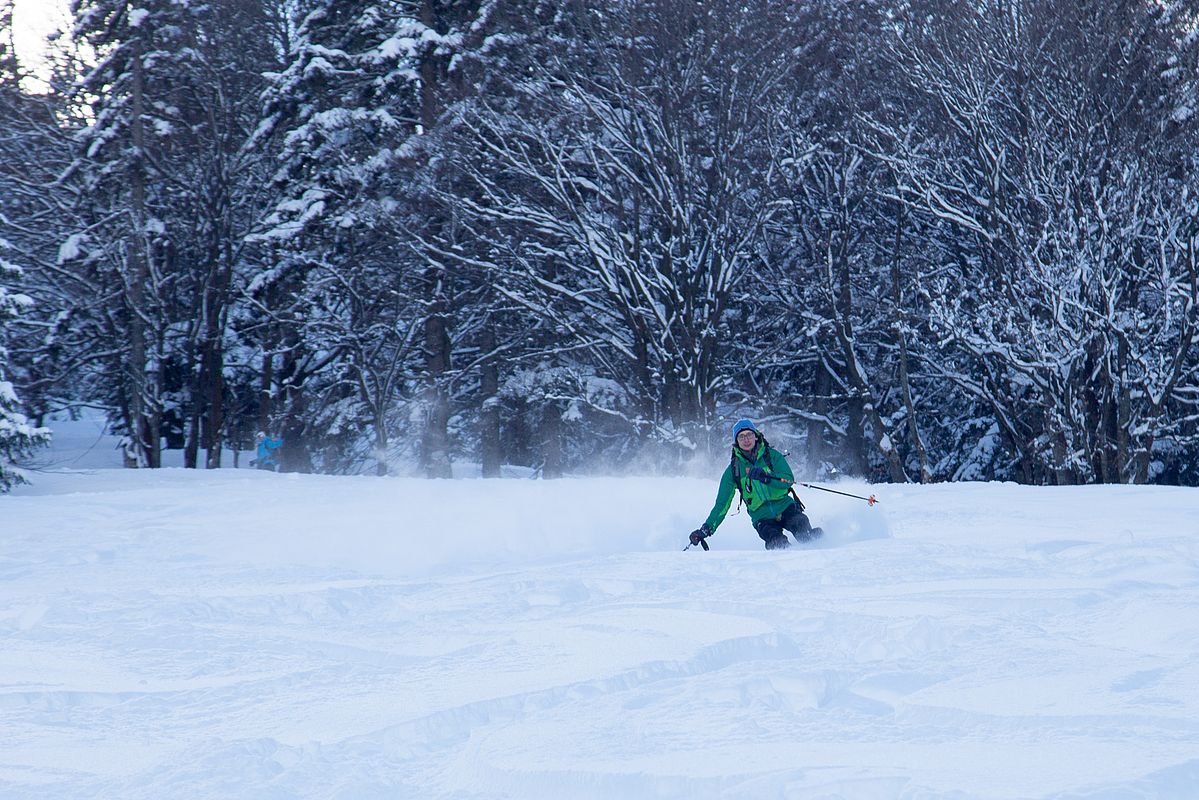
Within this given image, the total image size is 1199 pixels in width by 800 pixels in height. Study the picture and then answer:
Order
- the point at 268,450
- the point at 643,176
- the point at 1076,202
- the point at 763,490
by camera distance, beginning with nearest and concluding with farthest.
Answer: the point at 763,490
the point at 1076,202
the point at 643,176
the point at 268,450

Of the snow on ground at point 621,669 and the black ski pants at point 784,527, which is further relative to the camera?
the black ski pants at point 784,527

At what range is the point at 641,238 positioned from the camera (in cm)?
2055

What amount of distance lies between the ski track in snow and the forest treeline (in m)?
10.2

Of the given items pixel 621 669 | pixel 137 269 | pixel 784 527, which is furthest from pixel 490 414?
pixel 621 669

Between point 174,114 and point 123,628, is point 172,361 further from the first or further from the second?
point 123,628

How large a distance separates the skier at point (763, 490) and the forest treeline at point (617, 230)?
30.7 ft

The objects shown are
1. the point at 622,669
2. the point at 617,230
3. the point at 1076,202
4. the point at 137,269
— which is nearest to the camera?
the point at 622,669

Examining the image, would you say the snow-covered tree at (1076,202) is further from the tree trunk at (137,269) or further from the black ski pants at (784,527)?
the tree trunk at (137,269)

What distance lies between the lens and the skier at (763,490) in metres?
9.16

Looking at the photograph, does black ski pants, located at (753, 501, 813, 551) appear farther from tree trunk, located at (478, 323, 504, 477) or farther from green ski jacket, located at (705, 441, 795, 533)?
tree trunk, located at (478, 323, 504, 477)

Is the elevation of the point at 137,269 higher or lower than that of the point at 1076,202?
lower

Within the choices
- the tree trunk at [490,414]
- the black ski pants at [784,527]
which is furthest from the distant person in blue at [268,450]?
the black ski pants at [784,527]

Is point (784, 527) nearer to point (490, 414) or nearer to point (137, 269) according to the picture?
point (490, 414)

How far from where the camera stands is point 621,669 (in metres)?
4.66
